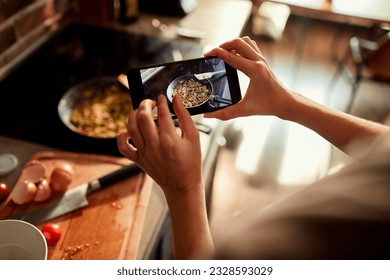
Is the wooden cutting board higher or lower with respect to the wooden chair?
higher

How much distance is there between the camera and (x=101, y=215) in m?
0.77

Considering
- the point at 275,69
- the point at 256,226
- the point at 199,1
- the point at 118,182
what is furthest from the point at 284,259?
the point at 275,69

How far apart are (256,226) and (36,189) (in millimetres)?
507

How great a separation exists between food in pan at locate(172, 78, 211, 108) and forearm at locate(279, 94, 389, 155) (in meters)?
0.18

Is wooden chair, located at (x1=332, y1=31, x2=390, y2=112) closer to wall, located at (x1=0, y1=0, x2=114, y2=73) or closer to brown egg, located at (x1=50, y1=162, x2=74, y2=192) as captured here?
wall, located at (x1=0, y1=0, x2=114, y2=73)

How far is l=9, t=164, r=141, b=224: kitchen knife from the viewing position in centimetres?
75

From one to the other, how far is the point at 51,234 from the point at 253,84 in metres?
0.51

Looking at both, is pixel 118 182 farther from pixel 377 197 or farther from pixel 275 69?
pixel 275 69

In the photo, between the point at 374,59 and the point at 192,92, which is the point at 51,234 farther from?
the point at 374,59

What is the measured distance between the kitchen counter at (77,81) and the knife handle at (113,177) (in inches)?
2.5

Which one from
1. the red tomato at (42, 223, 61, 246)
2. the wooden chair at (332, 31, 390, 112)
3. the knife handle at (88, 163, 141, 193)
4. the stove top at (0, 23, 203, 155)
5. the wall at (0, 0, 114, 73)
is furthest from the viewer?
the wooden chair at (332, 31, 390, 112)

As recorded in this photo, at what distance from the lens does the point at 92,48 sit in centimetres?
127

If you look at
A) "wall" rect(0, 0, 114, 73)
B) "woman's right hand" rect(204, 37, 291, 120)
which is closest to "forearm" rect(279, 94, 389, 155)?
"woman's right hand" rect(204, 37, 291, 120)

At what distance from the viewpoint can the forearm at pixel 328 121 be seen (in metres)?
0.75
